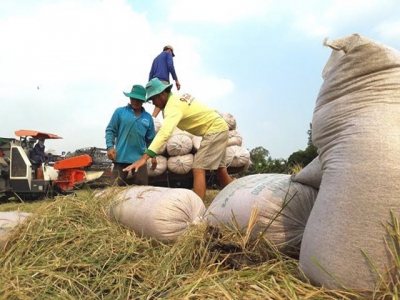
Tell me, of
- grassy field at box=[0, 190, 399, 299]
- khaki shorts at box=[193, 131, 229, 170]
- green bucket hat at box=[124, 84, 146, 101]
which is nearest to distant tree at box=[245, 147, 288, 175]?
khaki shorts at box=[193, 131, 229, 170]

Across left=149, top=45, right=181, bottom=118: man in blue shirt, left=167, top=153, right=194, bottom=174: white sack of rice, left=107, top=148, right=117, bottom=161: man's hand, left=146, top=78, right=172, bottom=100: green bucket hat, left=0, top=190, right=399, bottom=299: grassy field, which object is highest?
left=149, top=45, right=181, bottom=118: man in blue shirt

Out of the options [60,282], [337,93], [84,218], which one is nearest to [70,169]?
[84,218]

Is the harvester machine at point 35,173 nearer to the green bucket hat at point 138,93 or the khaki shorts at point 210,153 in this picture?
the green bucket hat at point 138,93

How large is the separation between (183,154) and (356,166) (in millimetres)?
3902

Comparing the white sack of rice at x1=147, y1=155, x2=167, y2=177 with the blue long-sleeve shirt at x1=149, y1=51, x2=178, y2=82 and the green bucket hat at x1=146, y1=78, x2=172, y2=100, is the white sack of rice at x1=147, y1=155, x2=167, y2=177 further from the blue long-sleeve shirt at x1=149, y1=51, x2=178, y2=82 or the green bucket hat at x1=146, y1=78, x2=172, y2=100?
the blue long-sleeve shirt at x1=149, y1=51, x2=178, y2=82

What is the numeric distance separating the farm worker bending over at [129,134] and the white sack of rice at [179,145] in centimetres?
67

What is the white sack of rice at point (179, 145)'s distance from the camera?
5.02 metres

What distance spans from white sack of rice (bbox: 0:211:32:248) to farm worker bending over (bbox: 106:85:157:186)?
1.58m

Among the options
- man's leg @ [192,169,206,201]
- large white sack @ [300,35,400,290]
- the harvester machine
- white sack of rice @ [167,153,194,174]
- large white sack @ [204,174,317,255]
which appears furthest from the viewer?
the harvester machine

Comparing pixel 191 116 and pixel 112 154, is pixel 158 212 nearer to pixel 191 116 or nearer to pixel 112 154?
pixel 191 116

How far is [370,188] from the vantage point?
4.02 ft

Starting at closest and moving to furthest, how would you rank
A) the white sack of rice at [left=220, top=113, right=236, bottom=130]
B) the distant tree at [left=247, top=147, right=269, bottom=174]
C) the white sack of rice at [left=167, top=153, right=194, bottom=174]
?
1. the white sack of rice at [left=167, top=153, right=194, bottom=174]
2. the white sack of rice at [left=220, top=113, right=236, bottom=130]
3. the distant tree at [left=247, top=147, right=269, bottom=174]

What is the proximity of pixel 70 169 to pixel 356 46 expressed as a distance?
781 centimetres

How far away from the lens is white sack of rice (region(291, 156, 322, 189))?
5.67ft
